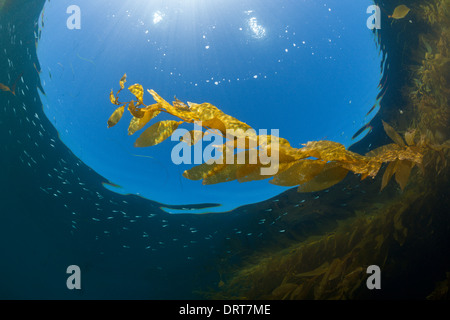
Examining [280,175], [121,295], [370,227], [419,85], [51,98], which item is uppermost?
[51,98]

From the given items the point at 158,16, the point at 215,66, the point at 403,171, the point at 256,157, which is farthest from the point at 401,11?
the point at 158,16

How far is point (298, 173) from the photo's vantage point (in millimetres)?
652

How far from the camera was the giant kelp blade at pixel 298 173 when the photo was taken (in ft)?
2.11

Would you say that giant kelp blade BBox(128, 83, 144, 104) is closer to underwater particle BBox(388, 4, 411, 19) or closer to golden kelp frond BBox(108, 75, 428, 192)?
golden kelp frond BBox(108, 75, 428, 192)

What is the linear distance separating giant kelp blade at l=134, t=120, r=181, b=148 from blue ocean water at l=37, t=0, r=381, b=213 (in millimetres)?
2681

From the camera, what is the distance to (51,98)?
10.3 feet

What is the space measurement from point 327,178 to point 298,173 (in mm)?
92

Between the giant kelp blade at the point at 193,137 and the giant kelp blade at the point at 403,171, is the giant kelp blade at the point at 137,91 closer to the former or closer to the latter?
the giant kelp blade at the point at 193,137

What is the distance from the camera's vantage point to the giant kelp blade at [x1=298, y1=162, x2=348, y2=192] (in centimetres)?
66

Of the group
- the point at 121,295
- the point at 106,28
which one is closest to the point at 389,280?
the point at 106,28

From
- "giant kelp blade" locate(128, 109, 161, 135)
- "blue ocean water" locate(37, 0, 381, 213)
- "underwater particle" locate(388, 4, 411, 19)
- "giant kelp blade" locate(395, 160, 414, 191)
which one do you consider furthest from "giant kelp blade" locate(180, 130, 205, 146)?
"blue ocean water" locate(37, 0, 381, 213)

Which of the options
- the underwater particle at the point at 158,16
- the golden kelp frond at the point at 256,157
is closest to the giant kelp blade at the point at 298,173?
the golden kelp frond at the point at 256,157

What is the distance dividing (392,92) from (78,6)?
3357 millimetres

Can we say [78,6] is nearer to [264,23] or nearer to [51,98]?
[51,98]
